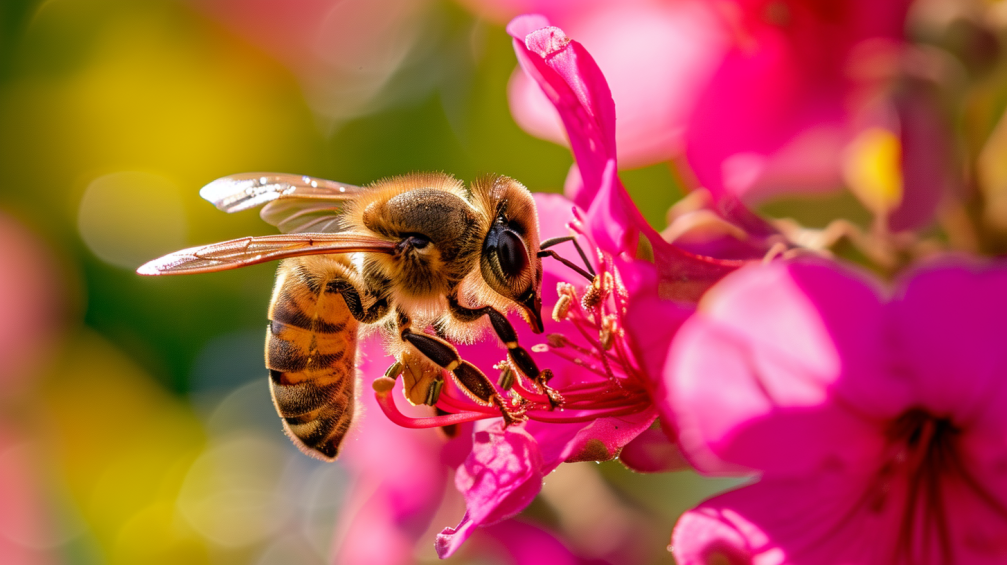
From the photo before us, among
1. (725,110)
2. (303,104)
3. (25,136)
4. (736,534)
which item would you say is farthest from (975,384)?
(25,136)

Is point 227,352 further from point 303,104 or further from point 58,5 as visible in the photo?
point 58,5

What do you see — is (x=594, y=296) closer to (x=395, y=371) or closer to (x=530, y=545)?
(x=395, y=371)

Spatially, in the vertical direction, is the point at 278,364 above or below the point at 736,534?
below

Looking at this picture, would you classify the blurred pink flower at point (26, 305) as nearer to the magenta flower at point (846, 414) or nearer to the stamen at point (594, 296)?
the stamen at point (594, 296)

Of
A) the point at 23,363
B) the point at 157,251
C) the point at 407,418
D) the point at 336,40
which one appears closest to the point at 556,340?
the point at 407,418

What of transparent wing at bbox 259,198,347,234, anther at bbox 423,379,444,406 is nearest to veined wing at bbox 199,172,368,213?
transparent wing at bbox 259,198,347,234

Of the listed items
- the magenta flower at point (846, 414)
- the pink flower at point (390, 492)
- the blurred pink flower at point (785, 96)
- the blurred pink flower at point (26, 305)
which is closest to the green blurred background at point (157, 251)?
the blurred pink flower at point (26, 305)

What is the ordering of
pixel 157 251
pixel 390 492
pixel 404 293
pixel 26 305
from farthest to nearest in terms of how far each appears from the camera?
1. pixel 26 305
2. pixel 157 251
3. pixel 390 492
4. pixel 404 293
